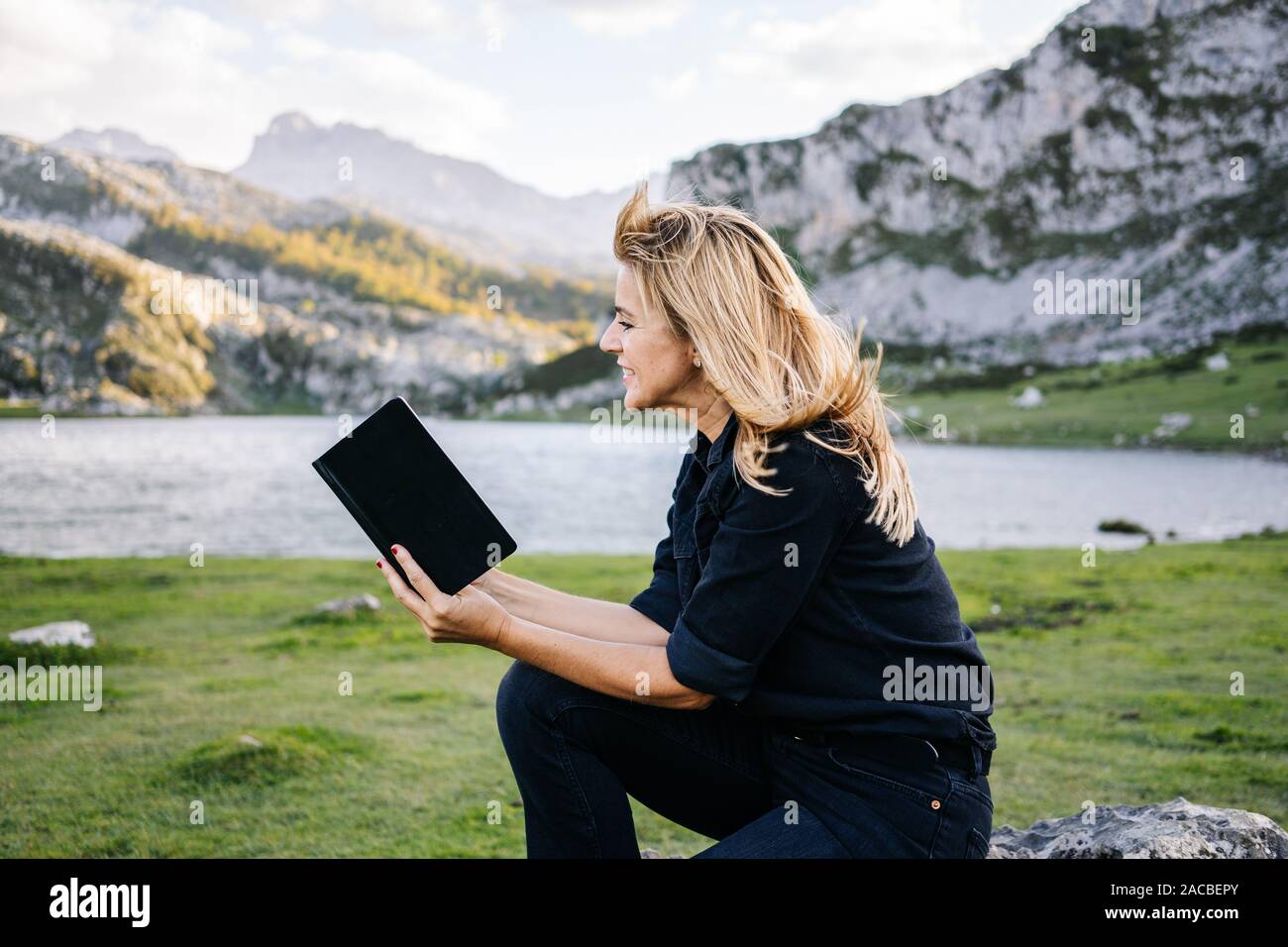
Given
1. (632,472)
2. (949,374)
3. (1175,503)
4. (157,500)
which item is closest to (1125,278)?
(949,374)

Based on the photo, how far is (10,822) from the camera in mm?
6465

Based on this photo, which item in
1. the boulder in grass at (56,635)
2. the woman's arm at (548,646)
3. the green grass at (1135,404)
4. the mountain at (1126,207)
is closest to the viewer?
the woman's arm at (548,646)

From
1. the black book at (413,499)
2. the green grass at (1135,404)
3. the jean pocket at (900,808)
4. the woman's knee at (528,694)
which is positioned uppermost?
the green grass at (1135,404)

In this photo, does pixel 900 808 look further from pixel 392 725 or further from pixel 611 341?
pixel 392 725

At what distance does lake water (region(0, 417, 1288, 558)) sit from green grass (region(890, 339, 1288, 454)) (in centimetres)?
573

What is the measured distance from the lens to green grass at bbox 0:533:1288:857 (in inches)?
261

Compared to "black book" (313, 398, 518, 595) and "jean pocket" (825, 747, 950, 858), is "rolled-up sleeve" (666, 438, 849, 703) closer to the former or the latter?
"jean pocket" (825, 747, 950, 858)

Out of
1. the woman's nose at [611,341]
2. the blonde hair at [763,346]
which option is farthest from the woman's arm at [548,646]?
the woman's nose at [611,341]

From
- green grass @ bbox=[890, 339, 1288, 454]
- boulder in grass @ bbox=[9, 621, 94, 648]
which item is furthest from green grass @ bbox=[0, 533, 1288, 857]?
green grass @ bbox=[890, 339, 1288, 454]

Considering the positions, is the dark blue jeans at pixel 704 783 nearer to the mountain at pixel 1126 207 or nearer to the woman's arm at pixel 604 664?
the woman's arm at pixel 604 664

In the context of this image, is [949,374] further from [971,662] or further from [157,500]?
[971,662]

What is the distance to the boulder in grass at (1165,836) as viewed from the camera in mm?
3680

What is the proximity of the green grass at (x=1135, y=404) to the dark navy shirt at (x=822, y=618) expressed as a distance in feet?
240

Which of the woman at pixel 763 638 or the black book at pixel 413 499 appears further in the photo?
the black book at pixel 413 499
